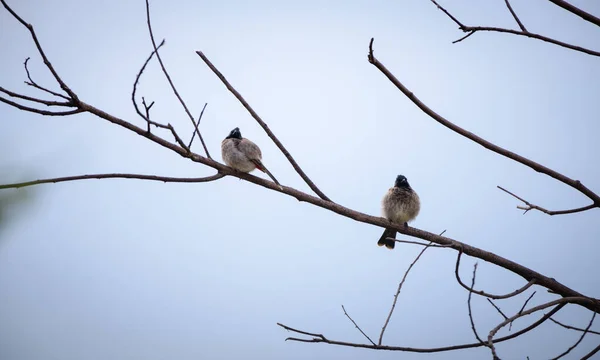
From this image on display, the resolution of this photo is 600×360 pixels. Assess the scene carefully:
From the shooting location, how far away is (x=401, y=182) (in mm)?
7785

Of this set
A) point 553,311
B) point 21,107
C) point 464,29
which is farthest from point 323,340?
point 21,107

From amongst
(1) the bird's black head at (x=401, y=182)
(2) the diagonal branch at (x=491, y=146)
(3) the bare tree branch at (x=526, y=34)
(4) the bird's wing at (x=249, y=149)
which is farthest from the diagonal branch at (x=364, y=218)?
(1) the bird's black head at (x=401, y=182)

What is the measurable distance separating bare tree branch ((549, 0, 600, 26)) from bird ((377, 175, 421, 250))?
5.45 meters

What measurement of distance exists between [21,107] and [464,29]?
2.05m

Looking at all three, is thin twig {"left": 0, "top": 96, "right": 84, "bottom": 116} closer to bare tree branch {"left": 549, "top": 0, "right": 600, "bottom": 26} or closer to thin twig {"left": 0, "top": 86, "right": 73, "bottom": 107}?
thin twig {"left": 0, "top": 86, "right": 73, "bottom": 107}

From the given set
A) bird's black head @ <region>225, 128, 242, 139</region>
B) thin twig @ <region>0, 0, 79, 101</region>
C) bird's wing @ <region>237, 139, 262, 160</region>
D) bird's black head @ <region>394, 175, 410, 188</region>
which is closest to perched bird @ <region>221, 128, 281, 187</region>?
bird's wing @ <region>237, 139, 262, 160</region>

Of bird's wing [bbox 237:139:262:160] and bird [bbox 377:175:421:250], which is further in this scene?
bird [bbox 377:175:421:250]

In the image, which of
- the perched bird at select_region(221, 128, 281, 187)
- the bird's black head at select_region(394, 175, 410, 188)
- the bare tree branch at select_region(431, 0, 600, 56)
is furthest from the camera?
the bird's black head at select_region(394, 175, 410, 188)

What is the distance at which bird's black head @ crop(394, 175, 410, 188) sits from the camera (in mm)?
7707

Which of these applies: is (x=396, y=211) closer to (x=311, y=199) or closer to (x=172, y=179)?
(x=311, y=199)

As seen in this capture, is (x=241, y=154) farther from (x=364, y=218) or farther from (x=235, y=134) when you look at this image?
(x=364, y=218)

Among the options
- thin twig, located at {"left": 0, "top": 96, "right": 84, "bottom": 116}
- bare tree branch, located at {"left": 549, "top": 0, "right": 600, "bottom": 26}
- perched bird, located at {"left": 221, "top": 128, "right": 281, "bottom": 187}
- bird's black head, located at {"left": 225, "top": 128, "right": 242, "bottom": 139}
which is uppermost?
bird's black head, located at {"left": 225, "top": 128, "right": 242, "bottom": 139}

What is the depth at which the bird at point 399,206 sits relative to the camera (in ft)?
23.8

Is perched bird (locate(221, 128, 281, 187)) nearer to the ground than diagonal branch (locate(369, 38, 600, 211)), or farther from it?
farther from it
